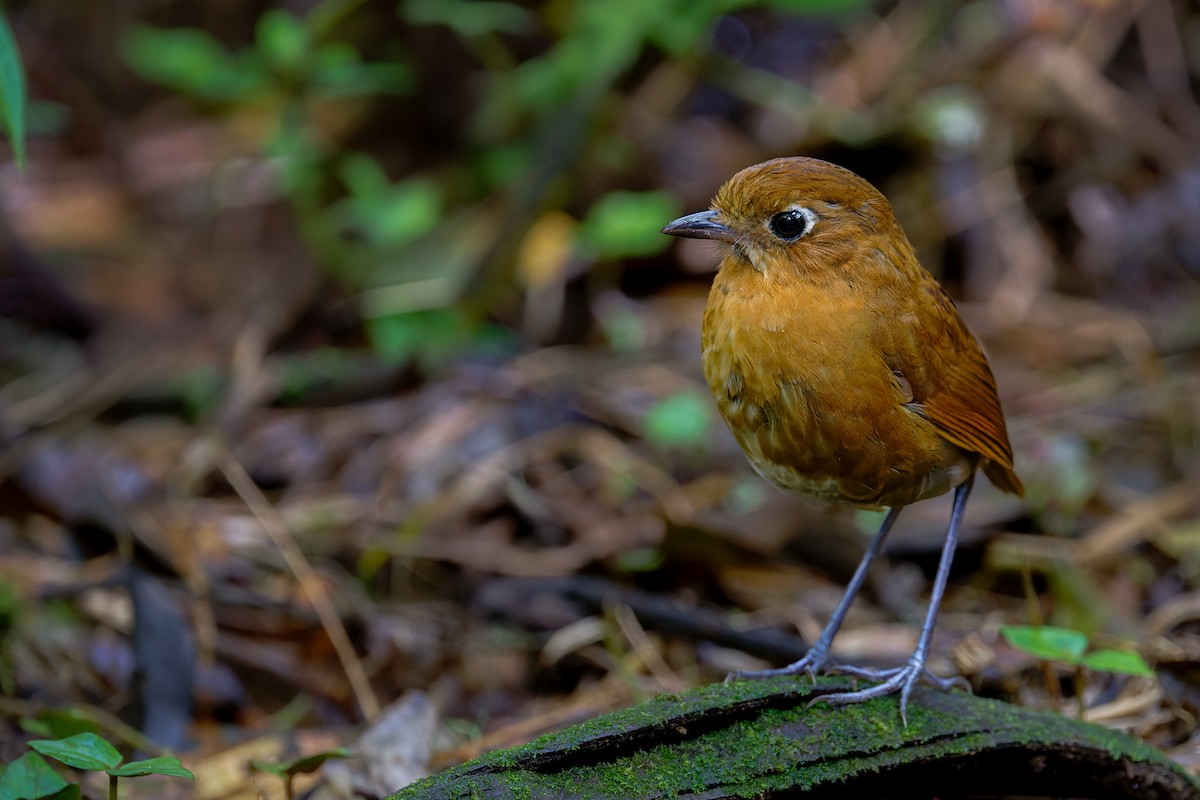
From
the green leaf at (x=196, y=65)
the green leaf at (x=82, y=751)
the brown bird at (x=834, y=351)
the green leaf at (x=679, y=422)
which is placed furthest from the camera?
the green leaf at (x=196, y=65)

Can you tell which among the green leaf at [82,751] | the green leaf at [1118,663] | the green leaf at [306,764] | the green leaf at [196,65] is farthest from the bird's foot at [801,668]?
the green leaf at [196,65]

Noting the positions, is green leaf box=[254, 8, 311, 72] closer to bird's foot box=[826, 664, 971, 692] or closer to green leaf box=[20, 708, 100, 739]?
green leaf box=[20, 708, 100, 739]

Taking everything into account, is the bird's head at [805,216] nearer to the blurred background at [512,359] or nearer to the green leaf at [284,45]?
the blurred background at [512,359]

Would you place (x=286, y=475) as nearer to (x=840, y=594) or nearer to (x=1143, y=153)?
(x=840, y=594)

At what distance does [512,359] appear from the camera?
5891 millimetres

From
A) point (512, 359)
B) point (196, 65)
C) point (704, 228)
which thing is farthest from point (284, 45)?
point (704, 228)

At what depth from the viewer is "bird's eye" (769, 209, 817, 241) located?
2826mm

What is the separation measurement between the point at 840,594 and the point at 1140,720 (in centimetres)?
119

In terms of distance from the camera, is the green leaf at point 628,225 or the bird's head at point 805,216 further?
the green leaf at point 628,225

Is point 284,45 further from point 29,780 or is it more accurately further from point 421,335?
point 29,780

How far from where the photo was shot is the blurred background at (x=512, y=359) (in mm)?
3924

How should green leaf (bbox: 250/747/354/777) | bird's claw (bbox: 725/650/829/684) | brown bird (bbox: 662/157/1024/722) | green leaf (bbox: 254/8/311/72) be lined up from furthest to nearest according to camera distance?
green leaf (bbox: 254/8/311/72) < bird's claw (bbox: 725/650/829/684) < brown bird (bbox: 662/157/1024/722) < green leaf (bbox: 250/747/354/777)

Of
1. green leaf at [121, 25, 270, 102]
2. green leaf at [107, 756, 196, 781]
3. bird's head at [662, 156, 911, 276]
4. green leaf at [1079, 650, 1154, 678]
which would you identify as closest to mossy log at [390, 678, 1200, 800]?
green leaf at [1079, 650, 1154, 678]

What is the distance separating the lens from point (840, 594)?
4371 millimetres
